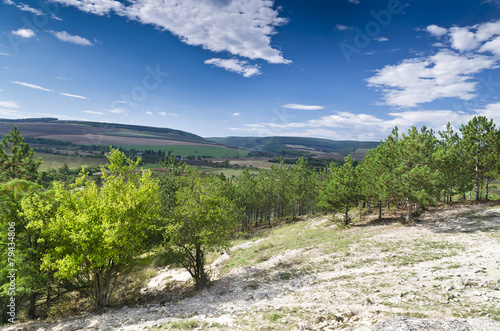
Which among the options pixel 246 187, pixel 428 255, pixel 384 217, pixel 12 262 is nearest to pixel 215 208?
pixel 12 262

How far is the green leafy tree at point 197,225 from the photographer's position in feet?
59.1

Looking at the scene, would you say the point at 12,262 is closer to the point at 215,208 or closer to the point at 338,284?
the point at 215,208

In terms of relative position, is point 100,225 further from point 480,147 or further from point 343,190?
point 480,147

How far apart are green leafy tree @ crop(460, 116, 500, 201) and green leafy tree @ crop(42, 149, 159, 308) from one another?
4275 centimetres

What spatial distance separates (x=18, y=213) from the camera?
14484 mm

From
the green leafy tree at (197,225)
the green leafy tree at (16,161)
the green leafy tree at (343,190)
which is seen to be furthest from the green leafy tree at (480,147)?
the green leafy tree at (16,161)

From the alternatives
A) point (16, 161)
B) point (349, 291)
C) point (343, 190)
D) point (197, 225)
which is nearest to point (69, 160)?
point (16, 161)

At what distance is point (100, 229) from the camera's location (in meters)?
15.0

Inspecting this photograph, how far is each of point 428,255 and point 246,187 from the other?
42.7m

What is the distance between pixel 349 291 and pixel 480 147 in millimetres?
35351

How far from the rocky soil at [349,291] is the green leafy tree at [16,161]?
17.7 metres

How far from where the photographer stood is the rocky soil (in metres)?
10.2

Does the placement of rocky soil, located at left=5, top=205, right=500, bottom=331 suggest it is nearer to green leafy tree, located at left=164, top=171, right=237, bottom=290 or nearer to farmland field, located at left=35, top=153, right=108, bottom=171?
green leafy tree, located at left=164, top=171, right=237, bottom=290

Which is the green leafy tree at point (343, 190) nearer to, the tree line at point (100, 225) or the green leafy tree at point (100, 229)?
the tree line at point (100, 225)
